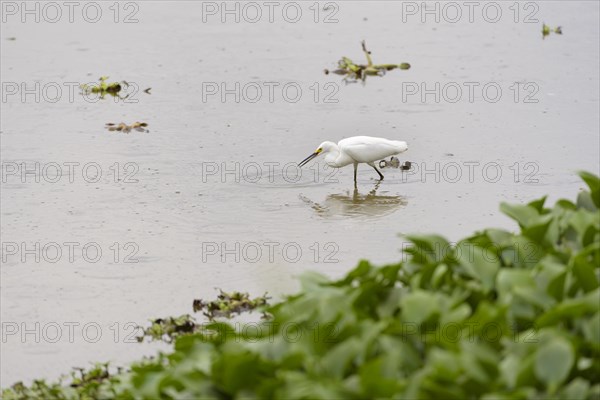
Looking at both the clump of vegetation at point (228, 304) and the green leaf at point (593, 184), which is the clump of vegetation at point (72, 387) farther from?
the green leaf at point (593, 184)

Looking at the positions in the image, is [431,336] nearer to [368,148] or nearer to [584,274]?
[584,274]

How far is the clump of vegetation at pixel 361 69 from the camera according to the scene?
11.6m

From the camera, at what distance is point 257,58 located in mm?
12133

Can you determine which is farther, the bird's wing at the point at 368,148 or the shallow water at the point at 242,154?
the bird's wing at the point at 368,148

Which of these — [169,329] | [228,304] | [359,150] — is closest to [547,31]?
[359,150]

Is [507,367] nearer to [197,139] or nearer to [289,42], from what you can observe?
[197,139]

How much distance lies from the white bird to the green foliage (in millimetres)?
4911

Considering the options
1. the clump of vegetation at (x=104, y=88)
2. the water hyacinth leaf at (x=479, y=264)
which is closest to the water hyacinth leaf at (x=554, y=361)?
the water hyacinth leaf at (x=479, y=264)

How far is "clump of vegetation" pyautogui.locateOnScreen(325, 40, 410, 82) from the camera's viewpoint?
458 inches

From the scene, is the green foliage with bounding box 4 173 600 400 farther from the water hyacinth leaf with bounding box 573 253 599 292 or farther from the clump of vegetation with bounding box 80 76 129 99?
the clump of vegetation with bounding box 80 76 129 99

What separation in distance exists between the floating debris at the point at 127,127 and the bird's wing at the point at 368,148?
2.13 m

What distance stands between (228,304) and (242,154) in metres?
3.13

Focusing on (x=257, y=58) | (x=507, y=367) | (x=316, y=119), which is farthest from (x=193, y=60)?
(x=507, y=367)

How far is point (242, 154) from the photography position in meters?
9.21
